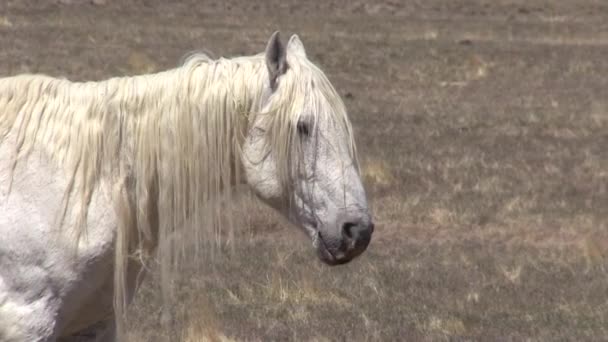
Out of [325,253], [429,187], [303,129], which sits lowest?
[429,187]

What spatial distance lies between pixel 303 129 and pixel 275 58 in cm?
22

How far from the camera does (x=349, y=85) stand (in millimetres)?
18156

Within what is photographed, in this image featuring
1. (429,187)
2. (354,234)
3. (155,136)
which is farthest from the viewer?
(429,187)

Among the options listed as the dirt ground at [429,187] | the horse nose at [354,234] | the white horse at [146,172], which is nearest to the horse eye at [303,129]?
the white horse at [146,172]

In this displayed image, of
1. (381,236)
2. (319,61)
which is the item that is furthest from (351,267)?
(319,61)

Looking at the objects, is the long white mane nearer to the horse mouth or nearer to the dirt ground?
the horse mouth

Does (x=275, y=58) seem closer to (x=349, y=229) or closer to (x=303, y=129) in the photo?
(x=303, y=129)

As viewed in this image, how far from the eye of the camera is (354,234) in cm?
367

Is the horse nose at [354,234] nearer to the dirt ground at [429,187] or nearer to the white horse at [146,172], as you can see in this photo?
the white horse at [146,172]

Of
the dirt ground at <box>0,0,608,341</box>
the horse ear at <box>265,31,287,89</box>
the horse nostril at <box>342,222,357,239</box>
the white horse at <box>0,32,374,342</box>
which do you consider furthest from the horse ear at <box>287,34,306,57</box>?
the dirt ground at <box>0,0,608,341</box>

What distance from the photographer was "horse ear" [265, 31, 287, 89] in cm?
370

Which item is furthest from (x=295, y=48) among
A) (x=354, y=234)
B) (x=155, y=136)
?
(x=354, y=234)

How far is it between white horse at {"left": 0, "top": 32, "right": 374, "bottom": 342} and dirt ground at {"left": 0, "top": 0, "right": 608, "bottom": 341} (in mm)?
357

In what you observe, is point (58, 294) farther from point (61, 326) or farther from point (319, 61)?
point (319, 61)
